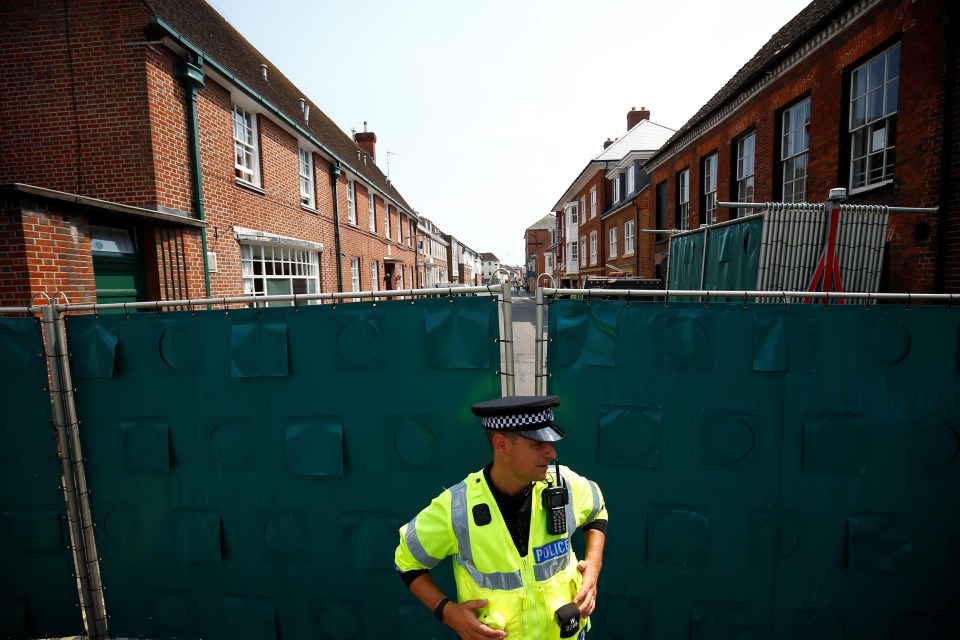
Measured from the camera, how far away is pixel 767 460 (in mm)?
2578

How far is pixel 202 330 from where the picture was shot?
110 inches

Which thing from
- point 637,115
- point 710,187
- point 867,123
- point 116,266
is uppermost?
point 637,115

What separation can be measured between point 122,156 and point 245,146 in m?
3.38

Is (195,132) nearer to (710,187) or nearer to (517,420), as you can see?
(517,420)

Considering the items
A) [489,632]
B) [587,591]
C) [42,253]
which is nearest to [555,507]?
[587,591]

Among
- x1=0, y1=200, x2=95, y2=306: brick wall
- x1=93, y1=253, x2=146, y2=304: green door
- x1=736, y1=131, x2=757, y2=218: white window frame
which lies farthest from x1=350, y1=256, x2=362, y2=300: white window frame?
x1=736, y1=131, x2=757, y2=218: white window frame

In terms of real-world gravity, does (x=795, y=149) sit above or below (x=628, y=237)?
above

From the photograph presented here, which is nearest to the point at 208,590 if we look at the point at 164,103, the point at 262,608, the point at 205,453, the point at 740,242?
the point at 262,608

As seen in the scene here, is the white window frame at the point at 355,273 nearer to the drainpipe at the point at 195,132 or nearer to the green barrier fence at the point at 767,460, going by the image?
the drainpipe at the point at 195,132

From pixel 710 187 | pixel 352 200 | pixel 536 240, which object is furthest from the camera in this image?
pixel 536 240

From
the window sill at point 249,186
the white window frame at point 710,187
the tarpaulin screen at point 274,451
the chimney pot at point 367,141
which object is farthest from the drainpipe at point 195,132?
the chimney pot at point 367,141

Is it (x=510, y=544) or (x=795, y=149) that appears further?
(x=795, y=149)

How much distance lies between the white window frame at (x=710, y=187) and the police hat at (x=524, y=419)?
14.3 meters

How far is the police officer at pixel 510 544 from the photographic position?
5.72ft
